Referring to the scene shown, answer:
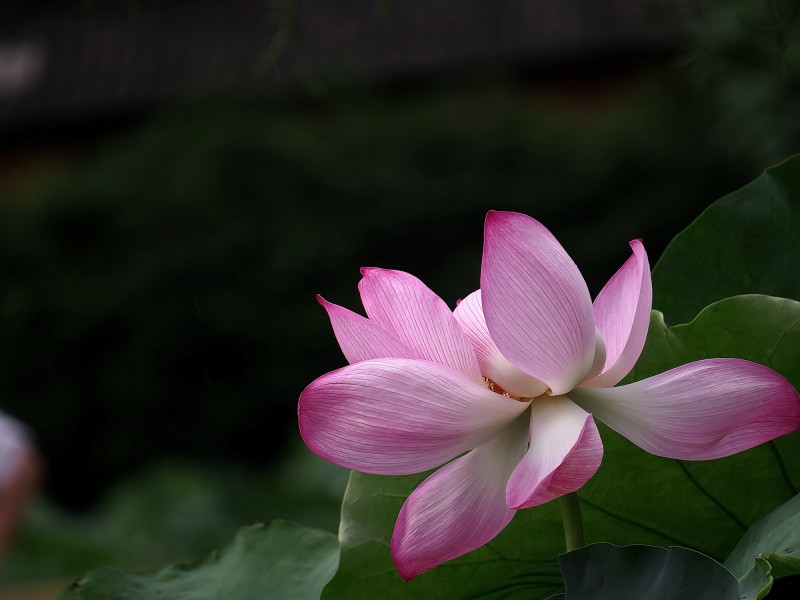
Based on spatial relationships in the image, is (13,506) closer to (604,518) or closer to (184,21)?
(604,518)

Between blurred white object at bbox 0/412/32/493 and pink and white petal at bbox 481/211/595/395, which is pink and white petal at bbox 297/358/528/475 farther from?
blurred white object at bbox 0/412/32/493

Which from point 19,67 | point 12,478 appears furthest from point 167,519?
point 19,67

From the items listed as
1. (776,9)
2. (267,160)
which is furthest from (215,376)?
(776,9)

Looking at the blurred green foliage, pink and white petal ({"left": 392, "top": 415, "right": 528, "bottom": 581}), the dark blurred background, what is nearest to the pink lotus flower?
pink and white petal ({"left": 392, "top": 415, "right": 528, "bottom": 581})

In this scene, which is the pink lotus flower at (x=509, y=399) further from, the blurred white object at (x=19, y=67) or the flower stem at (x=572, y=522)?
the blurred white object at (x=19, y=67)

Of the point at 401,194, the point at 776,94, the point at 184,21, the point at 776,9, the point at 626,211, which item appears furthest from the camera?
the point at 184,21

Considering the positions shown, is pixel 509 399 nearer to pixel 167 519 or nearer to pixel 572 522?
pixel 572 522

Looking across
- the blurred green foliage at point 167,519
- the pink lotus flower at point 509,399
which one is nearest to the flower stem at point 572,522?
the pink lotus flower at point 509,399
